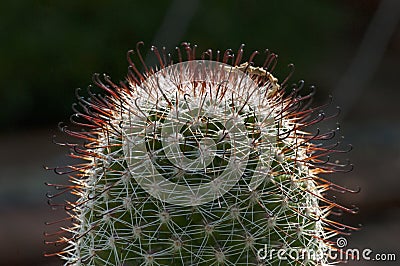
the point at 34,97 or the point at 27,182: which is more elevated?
the point at 34,97

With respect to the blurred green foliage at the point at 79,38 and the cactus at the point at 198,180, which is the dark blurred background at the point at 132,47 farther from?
the cactus at the point at 198,180

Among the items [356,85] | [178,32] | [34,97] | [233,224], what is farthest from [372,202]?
[233,224]

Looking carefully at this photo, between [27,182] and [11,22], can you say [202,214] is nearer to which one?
[27,182]

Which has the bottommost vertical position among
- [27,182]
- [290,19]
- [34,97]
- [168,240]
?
[168,240]

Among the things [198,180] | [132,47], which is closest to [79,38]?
[132,47]

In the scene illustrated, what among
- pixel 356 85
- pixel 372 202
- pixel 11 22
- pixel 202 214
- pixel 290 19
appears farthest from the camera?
pixel 356 85
